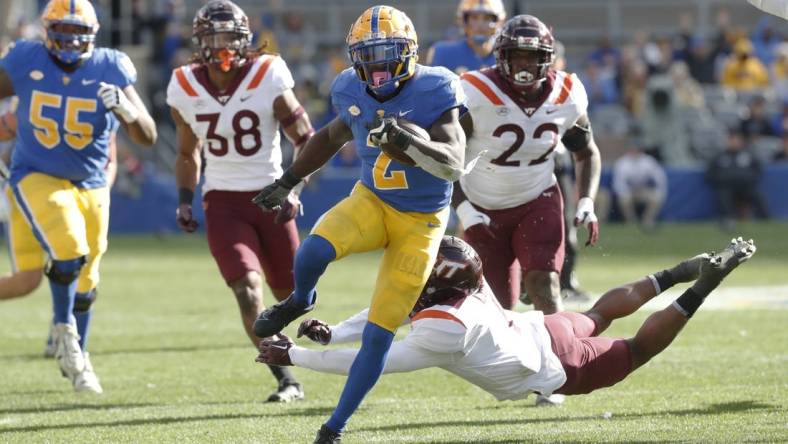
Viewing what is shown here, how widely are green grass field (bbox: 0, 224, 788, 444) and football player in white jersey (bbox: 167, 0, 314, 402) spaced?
2.03ft

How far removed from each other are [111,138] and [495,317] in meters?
3.12

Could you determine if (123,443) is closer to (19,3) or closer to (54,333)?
(54,333)

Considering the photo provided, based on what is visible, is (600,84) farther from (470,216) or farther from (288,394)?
(288,394)

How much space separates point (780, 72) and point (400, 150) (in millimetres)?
16447

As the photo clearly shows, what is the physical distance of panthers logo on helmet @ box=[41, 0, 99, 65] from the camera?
707 centimetres

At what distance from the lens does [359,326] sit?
565 centimetres

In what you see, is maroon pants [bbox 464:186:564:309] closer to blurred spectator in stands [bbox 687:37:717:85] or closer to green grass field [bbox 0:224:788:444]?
green grass field [bbox 0:224:788:444]

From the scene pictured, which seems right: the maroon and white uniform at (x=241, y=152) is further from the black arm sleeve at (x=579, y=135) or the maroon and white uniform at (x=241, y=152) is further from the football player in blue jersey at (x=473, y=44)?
the football player in blue jersey at (x=473, y=44)

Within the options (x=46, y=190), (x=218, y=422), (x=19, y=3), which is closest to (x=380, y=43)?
(x=218, y=422)

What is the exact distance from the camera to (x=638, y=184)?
1838cm

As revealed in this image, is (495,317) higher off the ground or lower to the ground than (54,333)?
higher

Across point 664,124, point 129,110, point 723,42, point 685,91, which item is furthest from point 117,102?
point 723,42

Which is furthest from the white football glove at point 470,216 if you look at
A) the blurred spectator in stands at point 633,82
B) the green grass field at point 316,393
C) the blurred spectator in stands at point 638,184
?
the blurred spectator in stands at point 633,82

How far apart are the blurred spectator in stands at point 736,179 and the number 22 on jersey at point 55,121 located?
1233 centimetres
